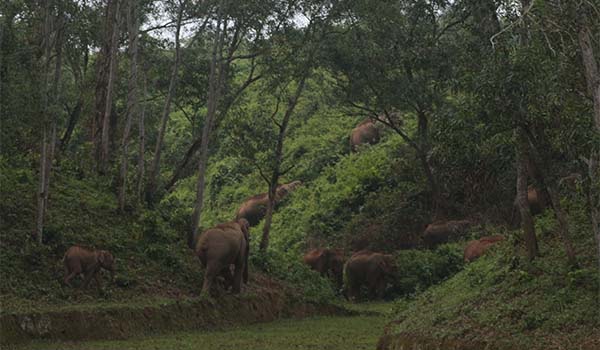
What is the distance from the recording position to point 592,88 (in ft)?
46.8

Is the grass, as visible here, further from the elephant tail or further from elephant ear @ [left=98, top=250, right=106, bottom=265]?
the elephant tail

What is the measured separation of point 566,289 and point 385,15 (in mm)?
18675

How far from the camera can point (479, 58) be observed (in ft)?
61.9

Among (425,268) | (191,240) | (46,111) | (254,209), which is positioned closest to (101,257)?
(46,111)

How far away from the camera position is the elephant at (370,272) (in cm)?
3120

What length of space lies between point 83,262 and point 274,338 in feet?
15.7

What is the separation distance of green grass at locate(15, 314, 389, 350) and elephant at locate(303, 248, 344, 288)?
24.3 feet

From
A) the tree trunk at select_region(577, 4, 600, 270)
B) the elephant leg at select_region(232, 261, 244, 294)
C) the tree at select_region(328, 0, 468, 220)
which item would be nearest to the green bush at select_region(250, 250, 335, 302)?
the elephant leg at select_region(232, 261, 244, 294)

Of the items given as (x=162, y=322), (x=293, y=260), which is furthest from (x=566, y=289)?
(x=293, y=260)

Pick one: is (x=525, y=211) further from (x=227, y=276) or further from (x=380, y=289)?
(x=380, y=289)

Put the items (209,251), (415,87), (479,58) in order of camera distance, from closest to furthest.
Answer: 1. (479,58)
2. (209,251)
3. (415,87)

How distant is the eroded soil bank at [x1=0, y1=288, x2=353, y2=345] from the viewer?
1898 centimetres

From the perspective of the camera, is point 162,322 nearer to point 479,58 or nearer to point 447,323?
point 447,323

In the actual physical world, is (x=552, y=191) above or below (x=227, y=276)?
above
